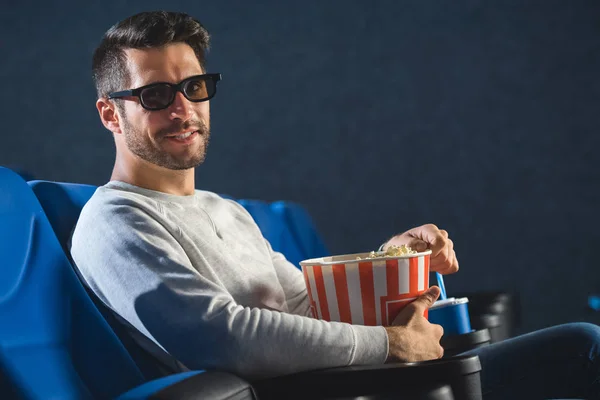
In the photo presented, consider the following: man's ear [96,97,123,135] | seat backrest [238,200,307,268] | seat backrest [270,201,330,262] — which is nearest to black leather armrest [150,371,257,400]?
man's ear [96,97,123,135]

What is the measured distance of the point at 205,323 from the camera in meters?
1.00

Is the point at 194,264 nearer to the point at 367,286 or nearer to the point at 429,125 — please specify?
the point at 367,286

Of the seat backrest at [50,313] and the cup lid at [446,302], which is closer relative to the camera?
the seat backrest at [50,313]

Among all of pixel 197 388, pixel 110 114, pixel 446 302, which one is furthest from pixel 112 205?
pixel 446 302

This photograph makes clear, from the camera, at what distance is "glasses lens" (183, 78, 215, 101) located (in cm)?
132

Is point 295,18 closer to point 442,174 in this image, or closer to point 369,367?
point 442,174

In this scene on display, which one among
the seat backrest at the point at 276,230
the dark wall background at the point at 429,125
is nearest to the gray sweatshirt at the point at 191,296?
the seat backrest at the point at 276,230

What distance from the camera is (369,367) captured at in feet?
3.17

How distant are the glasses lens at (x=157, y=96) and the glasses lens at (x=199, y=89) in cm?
3

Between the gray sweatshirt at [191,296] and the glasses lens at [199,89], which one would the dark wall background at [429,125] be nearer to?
the glasses lens at [199,89]

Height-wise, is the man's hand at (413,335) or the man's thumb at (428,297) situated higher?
the man's thumb at (428,297)

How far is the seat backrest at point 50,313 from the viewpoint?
1.05 meters

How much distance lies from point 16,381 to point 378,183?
217cm

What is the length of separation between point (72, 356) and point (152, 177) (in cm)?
39
